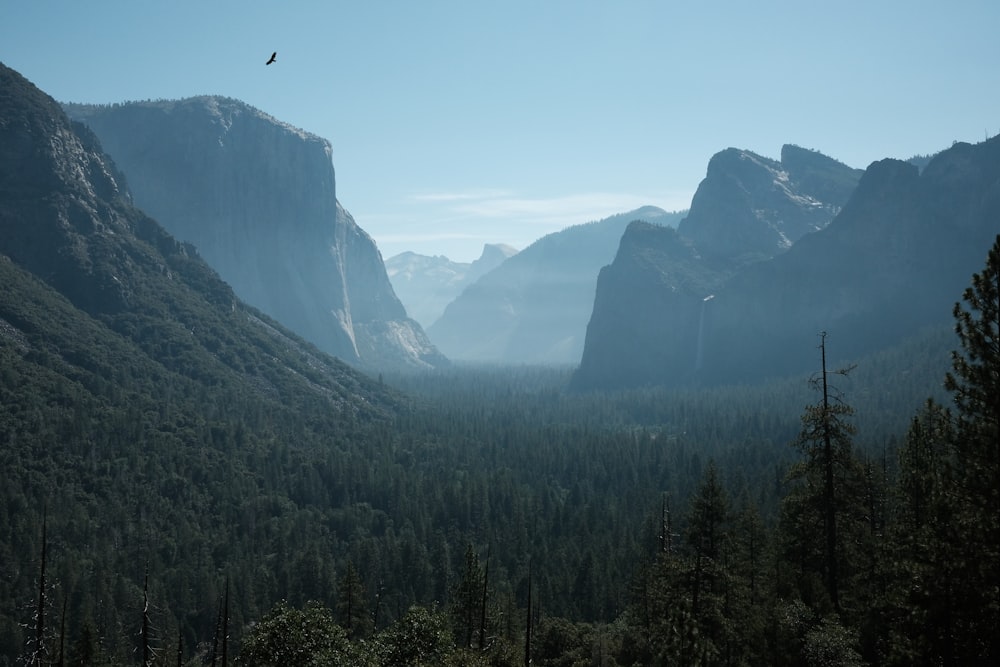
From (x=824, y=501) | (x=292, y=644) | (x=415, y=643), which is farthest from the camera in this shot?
(x=415, y=643)

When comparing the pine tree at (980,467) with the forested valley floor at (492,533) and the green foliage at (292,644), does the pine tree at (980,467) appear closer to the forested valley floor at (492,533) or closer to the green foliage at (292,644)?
the forested valley floor at (492,533)

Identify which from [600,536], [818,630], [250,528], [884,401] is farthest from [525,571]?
[884,401]

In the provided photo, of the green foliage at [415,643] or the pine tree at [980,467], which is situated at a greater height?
the pine tree at [980,467]

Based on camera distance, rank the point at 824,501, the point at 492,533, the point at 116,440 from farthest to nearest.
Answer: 1. the point at 116,440
2. the point at 492,533
3. the point at 824,501

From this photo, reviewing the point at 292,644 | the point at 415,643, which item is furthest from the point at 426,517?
the point at 292,644

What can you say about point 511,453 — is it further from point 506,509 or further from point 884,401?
point 884,401

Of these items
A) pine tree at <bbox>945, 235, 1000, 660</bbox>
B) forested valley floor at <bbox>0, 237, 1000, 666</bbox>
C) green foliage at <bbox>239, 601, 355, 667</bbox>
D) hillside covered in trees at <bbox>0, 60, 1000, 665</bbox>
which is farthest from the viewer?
green foliage at <bbox>239, 601, 355, 667</bbox>

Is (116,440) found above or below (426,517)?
above

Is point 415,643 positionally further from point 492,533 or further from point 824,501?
point 492,533

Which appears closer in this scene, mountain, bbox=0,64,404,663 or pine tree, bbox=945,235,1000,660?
pine tree, bbox=945,235,1000,660

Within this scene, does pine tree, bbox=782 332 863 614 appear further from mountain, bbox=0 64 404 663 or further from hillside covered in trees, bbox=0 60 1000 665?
mountain, bbox=0 64 404 663

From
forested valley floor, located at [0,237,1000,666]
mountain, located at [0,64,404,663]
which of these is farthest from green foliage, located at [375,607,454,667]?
mountain, located at [0,64,404,663]

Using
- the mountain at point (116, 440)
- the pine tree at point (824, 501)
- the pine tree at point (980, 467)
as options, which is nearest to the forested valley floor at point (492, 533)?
the pine tree at point (980, 467)
